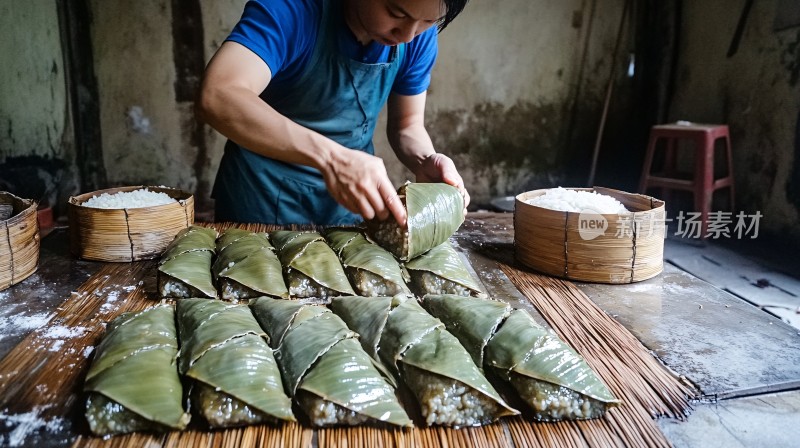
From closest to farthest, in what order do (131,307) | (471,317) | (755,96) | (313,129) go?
(471,317) → (131,307) → (313,129) → (755,96)

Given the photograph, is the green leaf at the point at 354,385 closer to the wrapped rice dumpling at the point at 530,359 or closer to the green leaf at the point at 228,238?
the wrapped rice dumpling at the point at 530,359

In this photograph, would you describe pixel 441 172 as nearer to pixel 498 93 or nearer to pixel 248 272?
pixel 248 272

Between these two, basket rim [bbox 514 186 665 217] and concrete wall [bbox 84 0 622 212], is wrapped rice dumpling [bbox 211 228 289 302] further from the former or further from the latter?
concrete wall [bbox 84 0 622 212]

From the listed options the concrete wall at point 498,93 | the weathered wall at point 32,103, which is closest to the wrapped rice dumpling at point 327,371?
the weathered wall at point 32,103

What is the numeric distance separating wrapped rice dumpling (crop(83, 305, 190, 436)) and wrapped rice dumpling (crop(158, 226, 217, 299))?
39 cm

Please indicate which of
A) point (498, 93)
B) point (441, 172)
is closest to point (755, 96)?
point (498, 93)

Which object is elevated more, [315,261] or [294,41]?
[294,41]

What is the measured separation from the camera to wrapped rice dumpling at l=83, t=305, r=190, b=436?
52.7 inches

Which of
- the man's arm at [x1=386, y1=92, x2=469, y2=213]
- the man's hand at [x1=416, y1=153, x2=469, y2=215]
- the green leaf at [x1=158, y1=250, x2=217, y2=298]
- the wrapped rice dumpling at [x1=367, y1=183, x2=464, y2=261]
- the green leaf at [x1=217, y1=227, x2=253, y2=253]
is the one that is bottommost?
the green leaf at [x1=158, y1=250, x2=217, y2=298]

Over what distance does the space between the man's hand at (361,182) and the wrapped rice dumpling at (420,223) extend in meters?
0.11

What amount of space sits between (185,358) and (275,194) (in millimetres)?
1720

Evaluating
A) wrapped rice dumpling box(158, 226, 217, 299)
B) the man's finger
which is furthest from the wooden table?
the man's finger

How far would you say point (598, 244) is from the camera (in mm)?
2375

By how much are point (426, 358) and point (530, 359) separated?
0.31m
